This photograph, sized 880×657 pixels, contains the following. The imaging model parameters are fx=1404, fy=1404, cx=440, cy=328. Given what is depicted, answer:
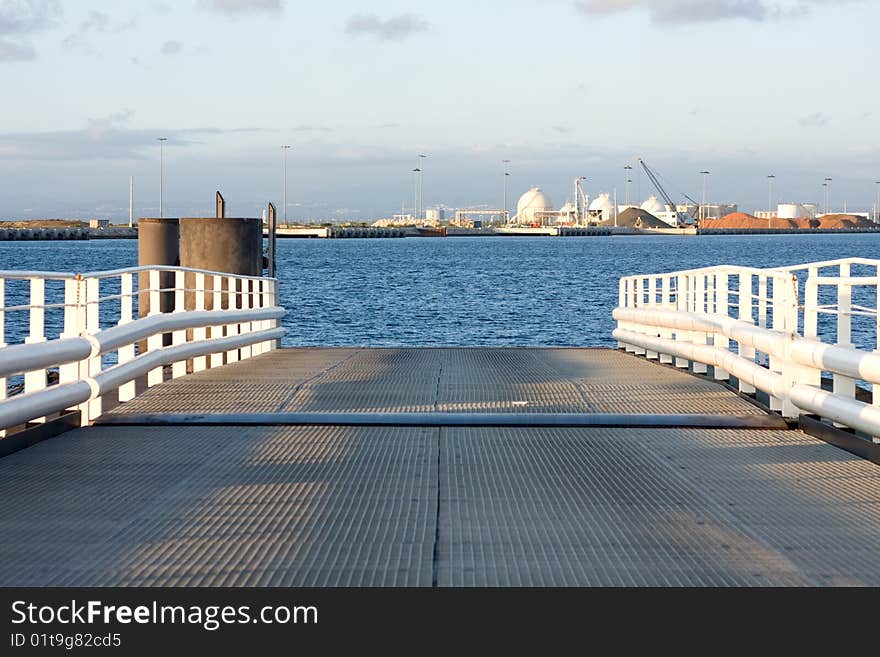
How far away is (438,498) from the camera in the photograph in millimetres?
8445

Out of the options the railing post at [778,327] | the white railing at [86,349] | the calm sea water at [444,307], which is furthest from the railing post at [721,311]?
the calm sea water at [444,307]

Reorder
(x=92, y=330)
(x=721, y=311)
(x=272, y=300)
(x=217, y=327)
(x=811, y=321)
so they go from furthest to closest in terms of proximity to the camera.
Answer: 1. (x=272, y=300)
2. (x=217, y=327)
3. (x=721, y=311)
4. (x=92, y=330)
5. (x=811, y=321)

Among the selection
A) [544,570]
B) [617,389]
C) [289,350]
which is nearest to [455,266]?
[289,350]

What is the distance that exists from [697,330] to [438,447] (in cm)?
679

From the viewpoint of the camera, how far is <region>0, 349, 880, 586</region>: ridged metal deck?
6625 mm

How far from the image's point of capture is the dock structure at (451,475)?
6.72m

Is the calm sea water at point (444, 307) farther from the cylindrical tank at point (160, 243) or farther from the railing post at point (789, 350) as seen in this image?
the railing post at point (789, 350)

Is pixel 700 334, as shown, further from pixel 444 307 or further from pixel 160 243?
pixel 444 307

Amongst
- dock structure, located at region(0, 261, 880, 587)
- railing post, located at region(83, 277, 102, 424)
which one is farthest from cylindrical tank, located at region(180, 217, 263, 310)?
railing post, located at region(83, 277, 102, 424)

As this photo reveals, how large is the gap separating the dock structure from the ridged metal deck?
25 millimetres

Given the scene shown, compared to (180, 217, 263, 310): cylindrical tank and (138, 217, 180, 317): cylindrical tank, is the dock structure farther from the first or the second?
(138, 217, 180, 317): cylindrical tank

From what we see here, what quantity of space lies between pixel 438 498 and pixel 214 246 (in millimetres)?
17071

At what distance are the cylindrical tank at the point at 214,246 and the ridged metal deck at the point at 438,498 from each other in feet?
35.9

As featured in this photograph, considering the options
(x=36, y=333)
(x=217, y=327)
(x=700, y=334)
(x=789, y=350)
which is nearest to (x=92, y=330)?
(x=36, y=333)
